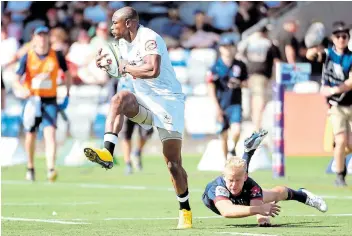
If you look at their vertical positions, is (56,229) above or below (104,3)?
below

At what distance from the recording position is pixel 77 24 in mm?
33844

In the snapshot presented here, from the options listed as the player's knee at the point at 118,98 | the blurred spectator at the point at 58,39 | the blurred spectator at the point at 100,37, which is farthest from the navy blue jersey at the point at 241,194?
the blurred spectator at the point at 58,39

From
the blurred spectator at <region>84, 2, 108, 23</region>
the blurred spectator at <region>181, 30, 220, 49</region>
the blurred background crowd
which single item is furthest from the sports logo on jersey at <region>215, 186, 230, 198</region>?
the blurred spectator at <region>84, 2, 108, 23</region>

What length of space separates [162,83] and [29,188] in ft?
23.2

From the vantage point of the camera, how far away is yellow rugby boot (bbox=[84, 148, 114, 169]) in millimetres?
11711

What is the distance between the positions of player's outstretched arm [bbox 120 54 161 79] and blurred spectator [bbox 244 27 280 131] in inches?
558

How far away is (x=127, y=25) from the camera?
12406 mm

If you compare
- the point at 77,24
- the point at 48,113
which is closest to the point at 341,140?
the point at 48,113

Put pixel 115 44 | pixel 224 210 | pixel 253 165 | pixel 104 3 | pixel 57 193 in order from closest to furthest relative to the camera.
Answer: pixel 224 210
pixel 115 44
pixel 57 193
pixel 253 165
pixel 104 3

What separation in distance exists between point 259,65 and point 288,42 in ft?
7.79

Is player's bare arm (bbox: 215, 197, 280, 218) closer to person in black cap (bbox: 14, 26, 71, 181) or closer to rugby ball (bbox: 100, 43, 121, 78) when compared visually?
rugby ball (bbox: 100, 43, 121, 78)

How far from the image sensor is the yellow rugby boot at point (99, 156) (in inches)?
461

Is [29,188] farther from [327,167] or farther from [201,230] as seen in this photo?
[201,230]

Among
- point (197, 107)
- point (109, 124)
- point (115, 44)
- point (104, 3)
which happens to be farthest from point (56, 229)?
point (104, 3)
